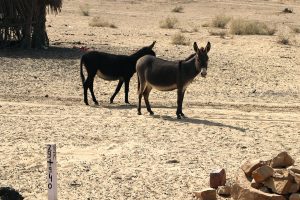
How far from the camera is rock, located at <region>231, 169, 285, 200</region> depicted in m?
7.51

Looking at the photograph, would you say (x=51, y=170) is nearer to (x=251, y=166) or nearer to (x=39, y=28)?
(x=251, y=166)

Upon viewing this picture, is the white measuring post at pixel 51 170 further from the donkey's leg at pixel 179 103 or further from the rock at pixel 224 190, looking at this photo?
the donkey's leg at pixel 179 103

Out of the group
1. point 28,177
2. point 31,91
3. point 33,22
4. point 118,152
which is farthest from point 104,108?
point 33,22

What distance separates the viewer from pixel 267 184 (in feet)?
25.6

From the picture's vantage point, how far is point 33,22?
23.0 metres

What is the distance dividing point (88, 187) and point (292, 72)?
1202 centimetres

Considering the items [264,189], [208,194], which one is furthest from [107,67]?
[264,189]

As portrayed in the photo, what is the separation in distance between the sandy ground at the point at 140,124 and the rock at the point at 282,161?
0.96 metres

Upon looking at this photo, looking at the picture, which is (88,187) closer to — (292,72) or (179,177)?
(179,177)

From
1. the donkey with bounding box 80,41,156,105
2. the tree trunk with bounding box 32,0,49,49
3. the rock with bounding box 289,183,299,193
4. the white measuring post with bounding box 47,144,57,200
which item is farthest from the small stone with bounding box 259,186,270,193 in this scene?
the tree trunk with bounding box 32,0,49,49

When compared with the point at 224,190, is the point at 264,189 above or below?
above

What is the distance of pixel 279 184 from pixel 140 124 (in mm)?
5269

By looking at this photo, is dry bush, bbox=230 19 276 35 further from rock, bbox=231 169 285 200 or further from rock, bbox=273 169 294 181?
rock, bbox=273 169 294 181

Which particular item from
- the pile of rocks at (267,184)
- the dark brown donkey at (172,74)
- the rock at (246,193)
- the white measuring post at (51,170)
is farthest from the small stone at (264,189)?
the dark brown donkey at (172,74)
